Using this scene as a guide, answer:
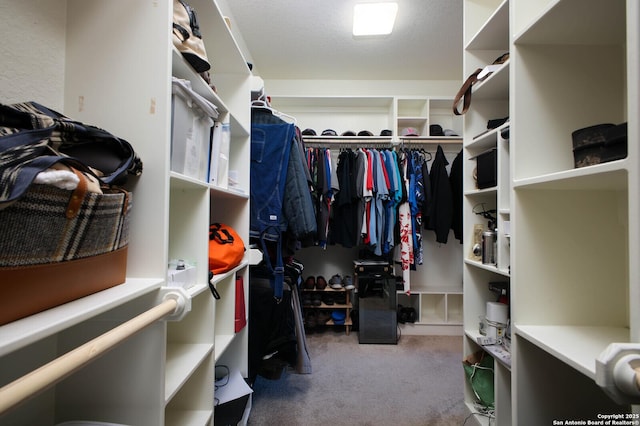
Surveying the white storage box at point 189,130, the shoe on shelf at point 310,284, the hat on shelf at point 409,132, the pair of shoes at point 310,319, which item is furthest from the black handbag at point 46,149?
the hat on shelf at point 409,132

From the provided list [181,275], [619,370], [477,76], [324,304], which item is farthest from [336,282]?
[619,370]

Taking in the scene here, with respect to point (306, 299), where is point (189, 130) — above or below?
above

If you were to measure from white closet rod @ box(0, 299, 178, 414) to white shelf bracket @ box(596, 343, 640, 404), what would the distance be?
0.87m

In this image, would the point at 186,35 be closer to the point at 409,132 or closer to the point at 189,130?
the point at 189,130

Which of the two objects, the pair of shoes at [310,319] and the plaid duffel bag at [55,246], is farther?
the pair of shoes at [310,319]

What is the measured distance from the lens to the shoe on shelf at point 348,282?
2.54 metres

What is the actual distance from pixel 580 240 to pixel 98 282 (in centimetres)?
140

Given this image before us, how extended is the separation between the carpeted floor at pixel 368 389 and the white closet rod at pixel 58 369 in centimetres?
137

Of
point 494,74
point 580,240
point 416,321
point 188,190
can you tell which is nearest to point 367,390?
point 416,321

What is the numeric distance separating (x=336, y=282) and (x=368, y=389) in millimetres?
1025

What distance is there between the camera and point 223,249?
3.76 ft

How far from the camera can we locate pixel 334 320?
2.56 meters

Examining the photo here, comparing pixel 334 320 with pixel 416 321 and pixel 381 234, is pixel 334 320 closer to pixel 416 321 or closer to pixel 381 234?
pixel 416 321

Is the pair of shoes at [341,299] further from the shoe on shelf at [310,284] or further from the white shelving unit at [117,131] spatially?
Result: the white shelving unit at [117,131]
